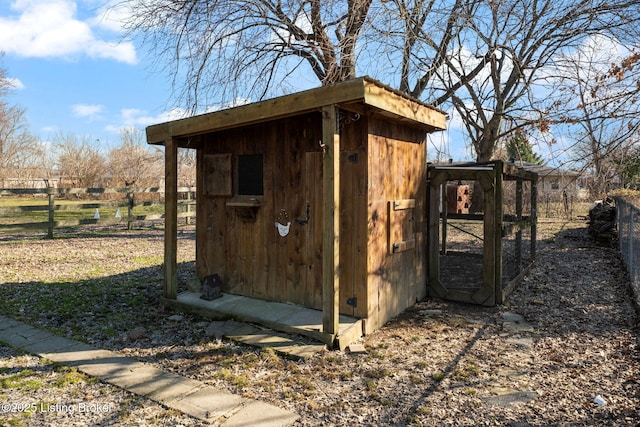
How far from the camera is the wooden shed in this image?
12.0 feet

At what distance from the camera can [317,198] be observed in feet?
14.2

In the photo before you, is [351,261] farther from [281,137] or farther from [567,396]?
[567,396]

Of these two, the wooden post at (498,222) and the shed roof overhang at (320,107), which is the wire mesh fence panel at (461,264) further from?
the shed roof overhang at (320,107)

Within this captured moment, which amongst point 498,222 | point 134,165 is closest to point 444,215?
point 498,222

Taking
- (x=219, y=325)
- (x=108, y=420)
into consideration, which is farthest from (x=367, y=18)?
(x=108, y=420)

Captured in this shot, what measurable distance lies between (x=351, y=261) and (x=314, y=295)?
2.08 ft

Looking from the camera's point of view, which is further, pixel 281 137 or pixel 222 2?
pixel 222 2

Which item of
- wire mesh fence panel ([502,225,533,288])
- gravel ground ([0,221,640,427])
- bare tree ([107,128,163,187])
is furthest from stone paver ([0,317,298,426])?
bare tree ([107,128,163,187])

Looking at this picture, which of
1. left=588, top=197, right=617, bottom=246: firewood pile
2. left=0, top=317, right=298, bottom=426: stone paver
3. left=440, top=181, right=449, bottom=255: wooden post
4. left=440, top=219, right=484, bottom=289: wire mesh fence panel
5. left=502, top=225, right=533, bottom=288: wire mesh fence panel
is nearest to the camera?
left=0, top=317, right=298, bottom=426: stone paver

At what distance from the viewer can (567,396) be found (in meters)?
2.81

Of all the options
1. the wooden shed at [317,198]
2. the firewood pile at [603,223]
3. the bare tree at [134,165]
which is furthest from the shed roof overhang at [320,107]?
the bare tree at [134,165]

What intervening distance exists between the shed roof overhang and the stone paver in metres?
2.42

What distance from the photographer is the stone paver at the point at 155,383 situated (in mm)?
2559

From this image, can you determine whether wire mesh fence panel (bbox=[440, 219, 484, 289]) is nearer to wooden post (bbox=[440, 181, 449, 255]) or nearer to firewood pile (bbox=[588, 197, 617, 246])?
wooden post (bbox=[440, 181, 449, 255])
